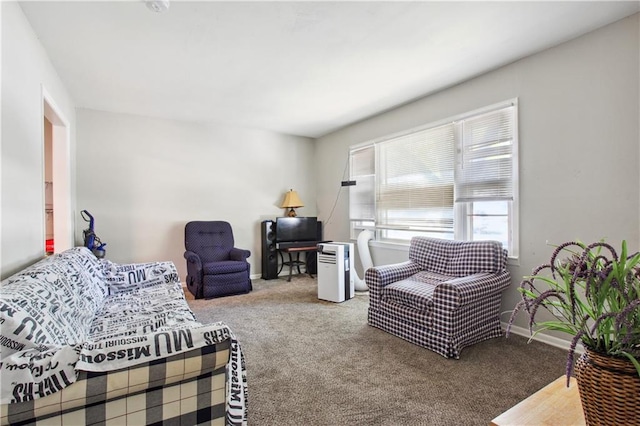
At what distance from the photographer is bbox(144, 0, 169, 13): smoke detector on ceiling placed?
1.94 m

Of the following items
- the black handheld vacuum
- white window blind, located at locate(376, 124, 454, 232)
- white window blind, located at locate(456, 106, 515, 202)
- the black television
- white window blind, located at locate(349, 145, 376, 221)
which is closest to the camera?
white window blind, located at locate(456, 106, 515, 202)

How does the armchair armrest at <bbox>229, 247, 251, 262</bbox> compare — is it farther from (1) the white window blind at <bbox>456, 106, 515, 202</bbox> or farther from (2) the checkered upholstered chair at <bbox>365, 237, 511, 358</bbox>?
(1) the white window blind at <bbox>456, 106, 515, 202</bbox>

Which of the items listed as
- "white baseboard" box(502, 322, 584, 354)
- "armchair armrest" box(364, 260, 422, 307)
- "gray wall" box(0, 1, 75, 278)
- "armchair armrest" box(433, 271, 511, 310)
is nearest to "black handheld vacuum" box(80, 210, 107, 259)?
"gray wall" box(0, 1, 75, 278)

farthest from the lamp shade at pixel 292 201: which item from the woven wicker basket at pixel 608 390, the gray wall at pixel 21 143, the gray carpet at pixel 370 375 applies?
the woven wicker basket at pixel 608 390

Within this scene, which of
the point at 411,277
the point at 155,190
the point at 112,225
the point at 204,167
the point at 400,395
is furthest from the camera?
the point at 204,167

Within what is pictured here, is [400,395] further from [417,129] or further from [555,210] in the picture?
[417,129]

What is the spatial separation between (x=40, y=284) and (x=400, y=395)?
207 cm

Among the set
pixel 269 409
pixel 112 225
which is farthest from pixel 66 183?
pixel 269 409

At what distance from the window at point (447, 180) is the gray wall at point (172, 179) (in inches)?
65.1

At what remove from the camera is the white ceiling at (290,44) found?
2.08 meters

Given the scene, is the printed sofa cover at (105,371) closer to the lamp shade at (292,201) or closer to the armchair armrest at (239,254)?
the armchair armrest at (239,254)

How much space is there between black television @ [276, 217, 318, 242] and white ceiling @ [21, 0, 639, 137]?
2.00 meters

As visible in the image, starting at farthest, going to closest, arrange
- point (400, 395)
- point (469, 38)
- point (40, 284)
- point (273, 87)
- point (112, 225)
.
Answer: point (112, 225) → point (273, 87) → point (469, 38) → point (400, 395) → point (40, 284)

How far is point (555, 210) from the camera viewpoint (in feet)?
8.44
